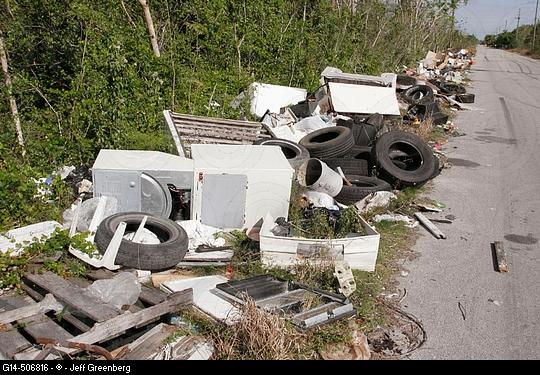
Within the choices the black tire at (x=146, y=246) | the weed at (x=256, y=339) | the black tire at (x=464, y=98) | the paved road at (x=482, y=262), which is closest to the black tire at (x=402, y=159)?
the paved road at (x=482, y=262)

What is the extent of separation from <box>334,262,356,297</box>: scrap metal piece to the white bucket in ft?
6.04

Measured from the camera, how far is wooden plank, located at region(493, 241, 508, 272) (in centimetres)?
481

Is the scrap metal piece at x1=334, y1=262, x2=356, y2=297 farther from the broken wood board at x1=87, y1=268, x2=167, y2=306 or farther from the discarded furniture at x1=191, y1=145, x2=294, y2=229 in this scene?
the broken wood board at x1=87, y1=268, x2=167, y2=306

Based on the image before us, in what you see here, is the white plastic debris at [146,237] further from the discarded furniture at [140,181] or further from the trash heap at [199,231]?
the discarded furniture at [140,181]

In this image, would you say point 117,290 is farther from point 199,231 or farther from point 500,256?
point 500,256

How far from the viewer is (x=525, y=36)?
188 feet

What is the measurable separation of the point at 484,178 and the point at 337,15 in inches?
327

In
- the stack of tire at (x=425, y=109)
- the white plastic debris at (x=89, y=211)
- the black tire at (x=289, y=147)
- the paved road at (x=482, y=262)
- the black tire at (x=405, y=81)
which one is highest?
the black tire at (x=405, y=81)

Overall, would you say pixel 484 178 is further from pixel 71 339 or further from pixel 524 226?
pixel 71 339

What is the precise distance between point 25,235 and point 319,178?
10.8ft

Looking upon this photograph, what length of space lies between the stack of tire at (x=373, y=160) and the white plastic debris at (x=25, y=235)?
131 inches

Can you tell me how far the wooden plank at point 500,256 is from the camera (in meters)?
4.81

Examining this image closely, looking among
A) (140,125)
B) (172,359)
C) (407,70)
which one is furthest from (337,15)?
(172,359)

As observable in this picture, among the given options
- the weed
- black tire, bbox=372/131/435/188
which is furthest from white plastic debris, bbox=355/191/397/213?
the weed
